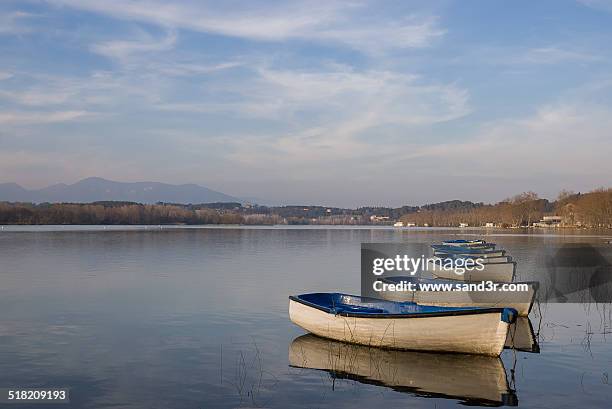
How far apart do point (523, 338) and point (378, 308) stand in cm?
471

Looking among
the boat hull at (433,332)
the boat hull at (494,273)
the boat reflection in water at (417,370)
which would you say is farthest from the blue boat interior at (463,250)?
the boat reflection in water at (417,370)

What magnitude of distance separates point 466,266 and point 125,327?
21719 mm

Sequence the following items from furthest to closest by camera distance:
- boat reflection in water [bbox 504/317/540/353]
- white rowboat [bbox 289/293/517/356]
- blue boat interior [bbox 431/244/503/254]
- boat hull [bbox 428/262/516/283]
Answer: blue boat interior [bbox 431/244/503/254] → boat hull [bbox 428/262/516/283] → boat reflection in water [bbox 504/317/540/353] → white rowboat [bbox 289/293/517/356]

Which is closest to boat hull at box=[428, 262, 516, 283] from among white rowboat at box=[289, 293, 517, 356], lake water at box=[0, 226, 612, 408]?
lake water at box=[0, 226, 612, 408]

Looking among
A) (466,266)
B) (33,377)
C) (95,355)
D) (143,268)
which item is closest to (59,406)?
(33,377)

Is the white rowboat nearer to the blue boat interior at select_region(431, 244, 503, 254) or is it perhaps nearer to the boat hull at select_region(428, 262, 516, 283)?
the boat hull at select_region(428, 262, 516, 283)

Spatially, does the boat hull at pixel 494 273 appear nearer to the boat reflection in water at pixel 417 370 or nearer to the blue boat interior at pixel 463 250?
the blue boat interior at pixel 463 250

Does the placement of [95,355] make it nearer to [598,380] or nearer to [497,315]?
[497,315]

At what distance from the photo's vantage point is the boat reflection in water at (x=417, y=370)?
14.3m

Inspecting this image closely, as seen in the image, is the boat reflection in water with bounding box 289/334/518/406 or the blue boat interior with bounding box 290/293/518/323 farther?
the blue boat interior with bounding box 290/293/518/323

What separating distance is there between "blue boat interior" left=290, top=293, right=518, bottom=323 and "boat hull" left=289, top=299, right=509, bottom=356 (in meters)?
0.12

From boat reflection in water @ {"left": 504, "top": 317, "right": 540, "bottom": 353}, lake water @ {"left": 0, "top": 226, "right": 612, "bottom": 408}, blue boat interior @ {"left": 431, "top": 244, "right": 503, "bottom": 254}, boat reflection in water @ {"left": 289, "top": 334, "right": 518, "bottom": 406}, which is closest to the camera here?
lake water @ {"left": 0, "top": 226, "right": 612, "bottom": 408}

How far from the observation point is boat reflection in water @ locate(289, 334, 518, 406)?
14.3 metres

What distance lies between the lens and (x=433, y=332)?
17266 millimetres
